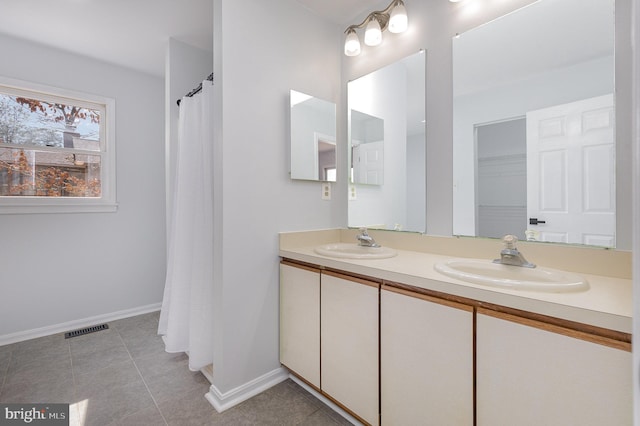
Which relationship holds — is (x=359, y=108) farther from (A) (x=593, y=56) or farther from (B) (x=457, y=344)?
(B) (x=457, y=344)

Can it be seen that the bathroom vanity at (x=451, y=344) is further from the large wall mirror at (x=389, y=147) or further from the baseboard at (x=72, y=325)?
the baseboard at (x=72, y=325)

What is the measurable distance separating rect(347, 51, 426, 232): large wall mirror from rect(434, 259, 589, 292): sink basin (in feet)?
1.41

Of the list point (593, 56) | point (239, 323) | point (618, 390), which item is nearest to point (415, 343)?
point (618, 390)

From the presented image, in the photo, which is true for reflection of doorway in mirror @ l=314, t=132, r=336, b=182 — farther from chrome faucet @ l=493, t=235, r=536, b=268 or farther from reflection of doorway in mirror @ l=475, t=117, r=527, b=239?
chrome faucet @ l=493, t=235, r=536, b=268

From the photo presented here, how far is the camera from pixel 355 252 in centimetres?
183

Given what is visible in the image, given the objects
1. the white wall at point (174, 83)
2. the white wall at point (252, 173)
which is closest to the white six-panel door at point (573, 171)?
the white wall at point (252, 173)

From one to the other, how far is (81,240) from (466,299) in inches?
128

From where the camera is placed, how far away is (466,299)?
3.33 ft

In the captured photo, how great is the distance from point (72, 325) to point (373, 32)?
3.51 metres

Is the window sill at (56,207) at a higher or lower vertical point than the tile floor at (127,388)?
higher

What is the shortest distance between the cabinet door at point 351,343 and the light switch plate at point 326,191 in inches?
28.6

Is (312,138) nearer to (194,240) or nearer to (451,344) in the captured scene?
(194,240)

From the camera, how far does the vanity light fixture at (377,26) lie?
5.52ft

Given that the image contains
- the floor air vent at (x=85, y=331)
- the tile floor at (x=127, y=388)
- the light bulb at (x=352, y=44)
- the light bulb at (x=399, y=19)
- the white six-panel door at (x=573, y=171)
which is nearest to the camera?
the white six-panel door at (x=573, y=171)
